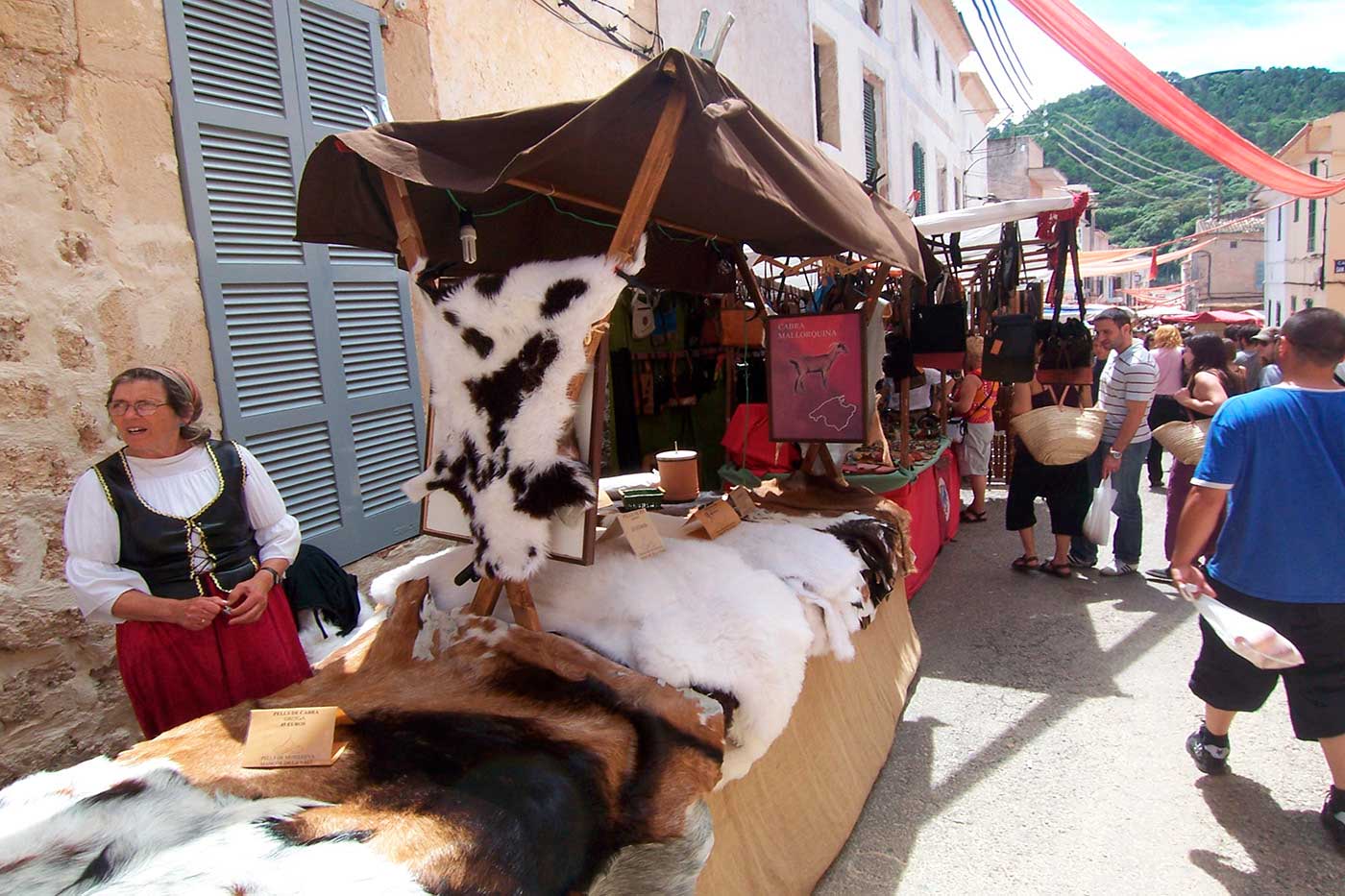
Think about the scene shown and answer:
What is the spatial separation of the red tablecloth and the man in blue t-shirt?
2053mm

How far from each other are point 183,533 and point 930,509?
4.99 metres

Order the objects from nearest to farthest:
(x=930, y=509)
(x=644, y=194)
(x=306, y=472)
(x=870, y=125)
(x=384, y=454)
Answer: (x=644, y=194)
(x=306, y=472)
(x=384, y=454)
(x=930, y=509)
(x=870, y=125)

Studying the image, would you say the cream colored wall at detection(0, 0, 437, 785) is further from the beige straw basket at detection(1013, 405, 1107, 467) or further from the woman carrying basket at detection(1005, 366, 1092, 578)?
the woman carrying basket at detection(1005, 366, 1092, 578)

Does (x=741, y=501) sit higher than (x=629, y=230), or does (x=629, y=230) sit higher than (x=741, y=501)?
(x=629, y=230)

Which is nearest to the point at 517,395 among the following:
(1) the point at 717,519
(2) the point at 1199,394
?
(1) the point at 717,519

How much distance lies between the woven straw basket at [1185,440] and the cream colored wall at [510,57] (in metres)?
4.09

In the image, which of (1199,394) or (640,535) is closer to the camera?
(640,535)

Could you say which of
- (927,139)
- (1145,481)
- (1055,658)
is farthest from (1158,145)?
(1055,658)

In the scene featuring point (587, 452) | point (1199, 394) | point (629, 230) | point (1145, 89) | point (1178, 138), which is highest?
point (1178, 138)

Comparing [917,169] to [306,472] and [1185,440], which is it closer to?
[1185,440]

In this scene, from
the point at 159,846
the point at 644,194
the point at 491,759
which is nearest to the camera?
the point at 159,846

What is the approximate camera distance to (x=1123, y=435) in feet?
17.1

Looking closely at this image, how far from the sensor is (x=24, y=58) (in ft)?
9.44

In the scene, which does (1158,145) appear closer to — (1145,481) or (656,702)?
(1145,481)
